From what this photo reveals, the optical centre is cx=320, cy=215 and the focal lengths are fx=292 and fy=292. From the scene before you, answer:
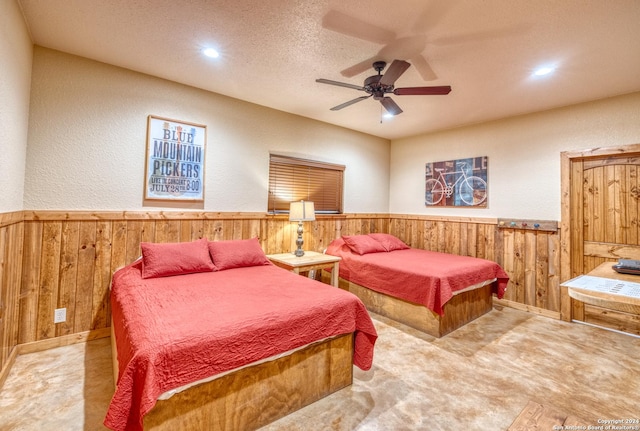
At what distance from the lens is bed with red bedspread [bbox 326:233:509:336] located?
9.45ft

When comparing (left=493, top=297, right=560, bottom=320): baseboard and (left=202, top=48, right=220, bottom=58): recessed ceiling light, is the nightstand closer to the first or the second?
(left=202, top=48, right=220, bottom=58): recessed ceiling light

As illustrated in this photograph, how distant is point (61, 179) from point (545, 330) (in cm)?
490

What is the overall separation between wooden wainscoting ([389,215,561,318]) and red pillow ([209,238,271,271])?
2.89 meters

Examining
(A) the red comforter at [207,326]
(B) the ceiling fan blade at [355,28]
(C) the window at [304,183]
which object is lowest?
(A) the red comforter at [207,326]

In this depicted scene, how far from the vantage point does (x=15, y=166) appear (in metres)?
2.14

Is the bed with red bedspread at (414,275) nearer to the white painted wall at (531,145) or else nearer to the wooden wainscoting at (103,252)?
the wooden wainscoting at (103,252)

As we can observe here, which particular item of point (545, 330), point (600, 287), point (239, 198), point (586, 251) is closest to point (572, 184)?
point (586, 251)

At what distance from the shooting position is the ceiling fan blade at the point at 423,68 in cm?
248

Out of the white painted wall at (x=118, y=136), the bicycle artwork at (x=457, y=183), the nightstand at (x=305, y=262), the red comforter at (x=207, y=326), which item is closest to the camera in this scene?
the red comforter at (x=207, y=326)

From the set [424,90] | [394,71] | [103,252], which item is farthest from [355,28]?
[103,252]

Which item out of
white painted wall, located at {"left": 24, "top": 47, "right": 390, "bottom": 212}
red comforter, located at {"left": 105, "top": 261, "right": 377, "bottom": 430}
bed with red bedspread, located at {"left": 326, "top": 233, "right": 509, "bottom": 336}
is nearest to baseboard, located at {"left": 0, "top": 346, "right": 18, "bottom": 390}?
red comforter, located at {"left": 105, "top": 261, "right": 377, "bottom": 430}

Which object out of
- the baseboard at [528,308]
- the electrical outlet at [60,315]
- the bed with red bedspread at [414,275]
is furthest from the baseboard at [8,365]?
the baseboard at [528,308]

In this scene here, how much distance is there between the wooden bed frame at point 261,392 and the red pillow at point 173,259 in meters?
1.34

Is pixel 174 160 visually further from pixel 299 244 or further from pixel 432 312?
pixel 432 312
